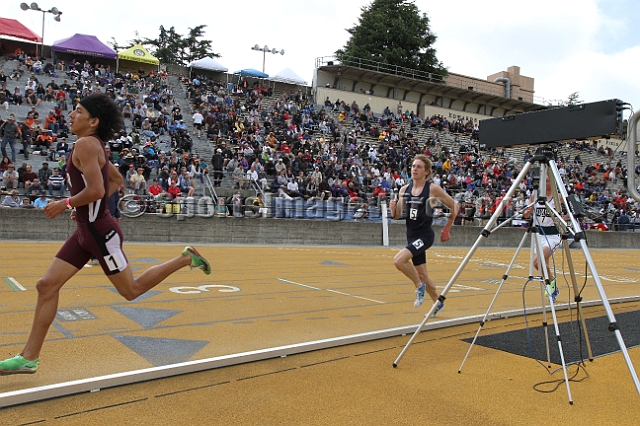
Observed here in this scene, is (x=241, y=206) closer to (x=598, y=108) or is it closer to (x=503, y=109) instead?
(x=598, y=108)

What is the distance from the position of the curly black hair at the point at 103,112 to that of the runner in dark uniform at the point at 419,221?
11.8ft

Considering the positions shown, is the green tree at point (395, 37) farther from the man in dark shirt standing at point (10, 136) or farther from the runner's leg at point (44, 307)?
the runner's leg at point (44, 307)

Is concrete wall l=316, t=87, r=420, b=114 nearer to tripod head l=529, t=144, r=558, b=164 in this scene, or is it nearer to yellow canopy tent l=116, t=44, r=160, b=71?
yellow canopy tent l=116, t=44, r=160, b=71

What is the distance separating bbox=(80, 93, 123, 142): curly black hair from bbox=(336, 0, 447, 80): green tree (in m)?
53.0

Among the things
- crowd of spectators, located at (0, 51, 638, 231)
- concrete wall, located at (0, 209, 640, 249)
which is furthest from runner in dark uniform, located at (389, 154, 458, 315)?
concrete wall, located at (0, 209, 640, 249)

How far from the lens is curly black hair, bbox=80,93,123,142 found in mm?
4004

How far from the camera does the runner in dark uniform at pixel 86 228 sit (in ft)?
12.3

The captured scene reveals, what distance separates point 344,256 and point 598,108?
1140 cm

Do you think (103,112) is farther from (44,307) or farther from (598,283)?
(598,283)

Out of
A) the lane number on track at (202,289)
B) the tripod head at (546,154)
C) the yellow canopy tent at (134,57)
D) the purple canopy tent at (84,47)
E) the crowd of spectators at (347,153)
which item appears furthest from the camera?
the yellow canopy tent at (134,57)

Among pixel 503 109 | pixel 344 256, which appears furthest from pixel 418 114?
pixel 344 256

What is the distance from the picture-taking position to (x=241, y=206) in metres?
17.8

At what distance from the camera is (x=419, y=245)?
22.3 ft

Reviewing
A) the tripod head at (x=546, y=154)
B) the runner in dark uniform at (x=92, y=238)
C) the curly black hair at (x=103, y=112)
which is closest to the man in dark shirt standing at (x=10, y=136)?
the curly black hair at (x=103, y=112)
